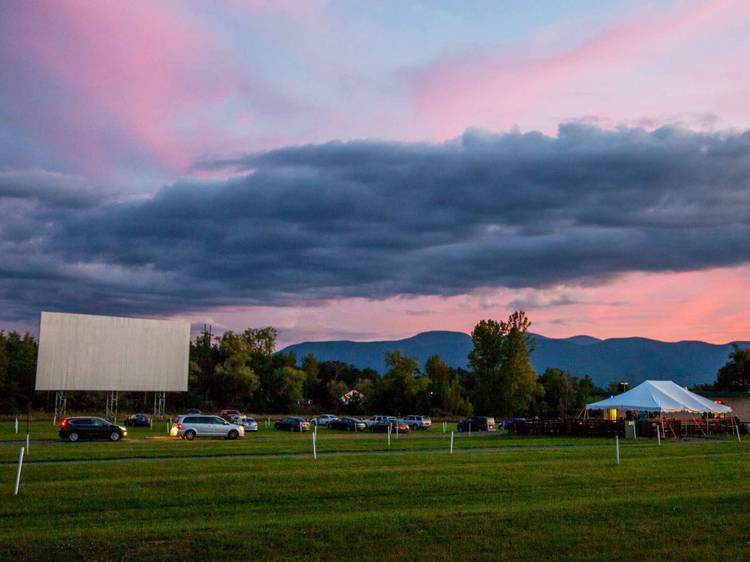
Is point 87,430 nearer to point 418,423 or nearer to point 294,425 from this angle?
point 294,425

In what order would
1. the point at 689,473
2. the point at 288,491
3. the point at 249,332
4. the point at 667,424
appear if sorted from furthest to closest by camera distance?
the point at 249,332, the point at 667,424, the point at 689,473, the point at 288,491

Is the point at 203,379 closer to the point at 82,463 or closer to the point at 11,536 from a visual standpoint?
the point at 82,463

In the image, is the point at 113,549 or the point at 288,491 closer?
the point at 113,549

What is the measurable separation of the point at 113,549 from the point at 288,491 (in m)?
6.86

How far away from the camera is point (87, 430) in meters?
42.4

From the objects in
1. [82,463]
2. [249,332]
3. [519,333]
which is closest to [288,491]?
[82,463]

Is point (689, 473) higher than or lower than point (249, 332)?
lower

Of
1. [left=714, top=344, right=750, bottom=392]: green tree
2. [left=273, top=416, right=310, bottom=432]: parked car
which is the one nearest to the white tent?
[left=273, top=416, right=310, bottom=432]: parked car

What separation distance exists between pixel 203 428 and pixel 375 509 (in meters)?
32.2

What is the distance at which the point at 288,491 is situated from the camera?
60.9 feet

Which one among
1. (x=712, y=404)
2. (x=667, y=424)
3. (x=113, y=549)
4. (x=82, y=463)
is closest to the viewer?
(x=113, y=549)

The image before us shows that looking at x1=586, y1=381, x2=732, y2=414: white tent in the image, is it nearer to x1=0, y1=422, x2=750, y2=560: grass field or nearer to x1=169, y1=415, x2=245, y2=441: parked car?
x1=169, y1=415, x2=245, y2=441: parked car

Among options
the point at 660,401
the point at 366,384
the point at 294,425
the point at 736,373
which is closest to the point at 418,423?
the point at 294,425

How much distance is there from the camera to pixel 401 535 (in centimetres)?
1320
